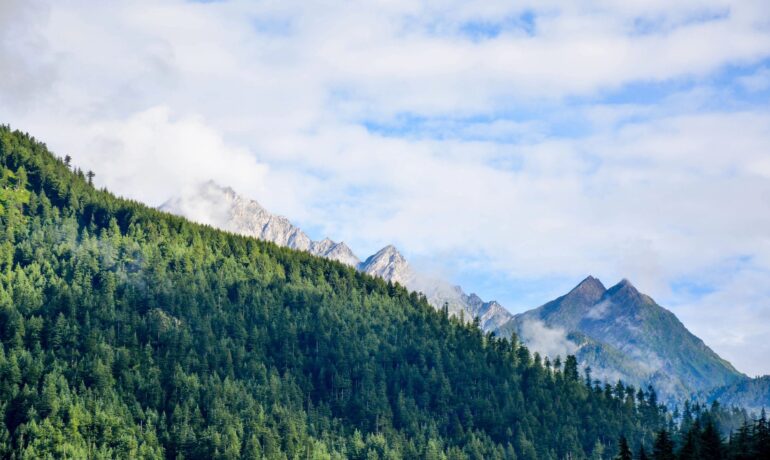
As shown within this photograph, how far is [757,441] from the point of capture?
187 meters

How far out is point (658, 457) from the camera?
18800 cm

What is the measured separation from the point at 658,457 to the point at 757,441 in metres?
17.9

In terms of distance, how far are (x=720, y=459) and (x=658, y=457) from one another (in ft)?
42.8

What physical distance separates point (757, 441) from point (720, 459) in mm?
8199

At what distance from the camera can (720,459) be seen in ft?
629
